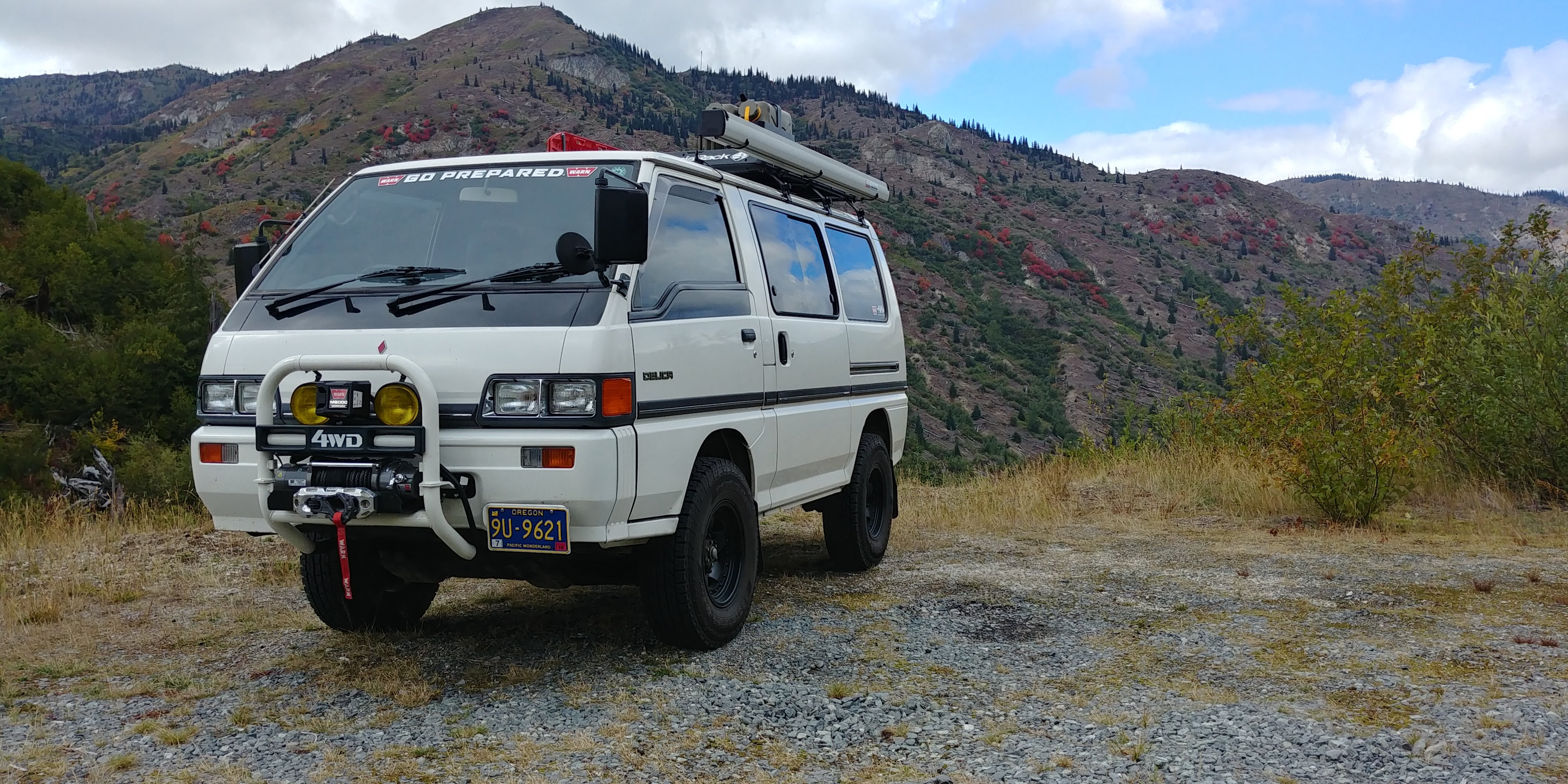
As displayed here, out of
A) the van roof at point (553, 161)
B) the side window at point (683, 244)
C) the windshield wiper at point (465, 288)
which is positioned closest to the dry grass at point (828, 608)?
the windshield wiper at point (465, 288)

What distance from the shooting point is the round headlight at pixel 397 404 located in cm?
423

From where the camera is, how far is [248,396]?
4520mm

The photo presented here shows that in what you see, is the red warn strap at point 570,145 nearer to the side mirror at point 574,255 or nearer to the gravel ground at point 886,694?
the side mirror at point 574,255

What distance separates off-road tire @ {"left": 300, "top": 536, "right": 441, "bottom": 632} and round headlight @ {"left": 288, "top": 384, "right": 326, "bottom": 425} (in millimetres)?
909

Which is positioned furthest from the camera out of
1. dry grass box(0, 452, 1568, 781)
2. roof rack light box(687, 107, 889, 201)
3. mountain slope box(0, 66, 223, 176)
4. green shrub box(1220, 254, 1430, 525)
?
mountain slope box(0, 66, 223, 176)

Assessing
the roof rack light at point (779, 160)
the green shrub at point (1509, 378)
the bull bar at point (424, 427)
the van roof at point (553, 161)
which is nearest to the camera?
the bull bar at point (424, 427)

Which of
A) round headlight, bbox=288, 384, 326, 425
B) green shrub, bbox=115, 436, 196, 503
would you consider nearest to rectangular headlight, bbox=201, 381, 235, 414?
round headlight, bbox=288, 384, 326, 425

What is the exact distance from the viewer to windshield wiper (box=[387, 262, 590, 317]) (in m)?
4.46

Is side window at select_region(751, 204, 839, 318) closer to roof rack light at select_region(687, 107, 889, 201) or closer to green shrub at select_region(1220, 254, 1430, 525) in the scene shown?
roof rack light at select_region(687, 107, 889, 201)

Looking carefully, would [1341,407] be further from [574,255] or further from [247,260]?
→ [247,260]

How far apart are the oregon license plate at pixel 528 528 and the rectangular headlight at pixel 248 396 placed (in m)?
1.12

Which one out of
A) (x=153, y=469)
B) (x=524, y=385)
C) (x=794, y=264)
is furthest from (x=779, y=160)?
(x=153, y=469)

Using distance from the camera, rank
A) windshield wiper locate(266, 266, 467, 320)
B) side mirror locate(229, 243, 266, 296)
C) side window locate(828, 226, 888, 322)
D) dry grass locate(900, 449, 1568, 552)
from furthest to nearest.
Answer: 1. dry grass locate(900, 449, 1568, 552)
2. side window locate(828, 226, 888, 322)
3. side mirror locate(229, 243, 266, 296)
4. windshield wiper locate(266, 266, 467, 320)

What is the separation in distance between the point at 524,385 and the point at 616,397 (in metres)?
0.34
